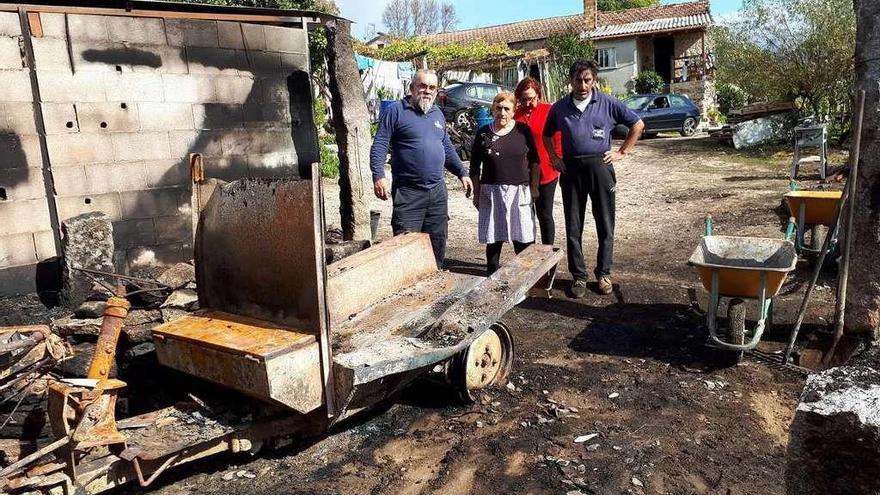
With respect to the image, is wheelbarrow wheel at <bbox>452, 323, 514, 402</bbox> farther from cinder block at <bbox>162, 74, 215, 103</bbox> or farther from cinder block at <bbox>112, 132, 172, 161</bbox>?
cinder block at <bbox>162, 74, 215, 103</bbox>

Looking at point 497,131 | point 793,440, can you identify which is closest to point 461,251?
point 497,131

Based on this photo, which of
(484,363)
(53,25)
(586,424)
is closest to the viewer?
(586,424)

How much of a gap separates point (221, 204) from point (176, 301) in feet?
Answer: 4.90

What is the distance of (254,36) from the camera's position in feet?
22.2

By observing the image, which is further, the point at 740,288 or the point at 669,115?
the point at 669,115

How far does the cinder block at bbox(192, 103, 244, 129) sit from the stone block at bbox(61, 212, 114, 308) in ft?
4.45

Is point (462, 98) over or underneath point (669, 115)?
over

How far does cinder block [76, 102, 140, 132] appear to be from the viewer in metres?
5.83

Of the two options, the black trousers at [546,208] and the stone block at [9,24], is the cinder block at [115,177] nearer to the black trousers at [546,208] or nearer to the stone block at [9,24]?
the stone block at [9,24]

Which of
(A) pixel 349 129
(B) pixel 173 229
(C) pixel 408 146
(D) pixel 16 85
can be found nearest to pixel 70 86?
(D) pixel 16 85

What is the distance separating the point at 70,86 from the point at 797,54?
1576 centimetres

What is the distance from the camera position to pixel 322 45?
15.7 meters

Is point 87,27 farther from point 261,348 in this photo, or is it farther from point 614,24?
point 614,24

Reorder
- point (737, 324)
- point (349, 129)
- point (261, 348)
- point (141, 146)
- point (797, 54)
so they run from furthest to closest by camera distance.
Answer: point (797, 54) → point (349, 129) → point (141, 146) → point (737, 324) → point (261, 348)
